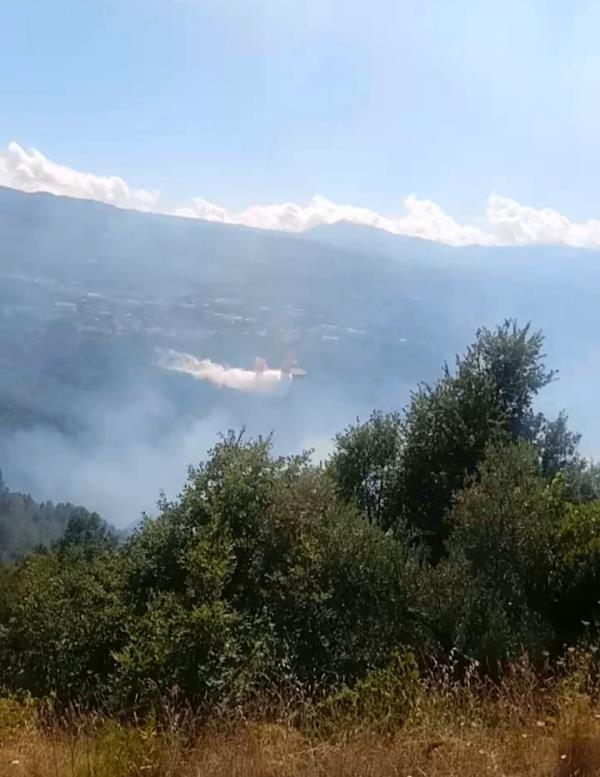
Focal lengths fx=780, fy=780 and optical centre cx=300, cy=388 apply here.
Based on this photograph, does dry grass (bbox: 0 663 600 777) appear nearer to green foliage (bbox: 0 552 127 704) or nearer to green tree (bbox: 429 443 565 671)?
green tree (bbox: 429 443 565 671)

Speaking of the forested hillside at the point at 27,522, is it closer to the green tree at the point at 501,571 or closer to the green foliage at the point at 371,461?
the green foliage at the point at 371,461

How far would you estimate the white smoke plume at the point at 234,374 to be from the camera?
492ft

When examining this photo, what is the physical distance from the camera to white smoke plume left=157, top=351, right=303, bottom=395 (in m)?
150

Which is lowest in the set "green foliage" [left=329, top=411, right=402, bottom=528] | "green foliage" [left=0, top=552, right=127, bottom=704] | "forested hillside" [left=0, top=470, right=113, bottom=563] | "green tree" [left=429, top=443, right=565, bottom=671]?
"forested hillside" [left=0, top=470, right=113, bottom=563]

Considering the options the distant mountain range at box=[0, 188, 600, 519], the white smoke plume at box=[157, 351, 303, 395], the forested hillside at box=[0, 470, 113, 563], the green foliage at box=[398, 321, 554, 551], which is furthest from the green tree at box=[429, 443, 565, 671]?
the white smoke plume at box=[157, 351, 303, 395]

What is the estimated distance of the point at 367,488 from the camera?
14352mm

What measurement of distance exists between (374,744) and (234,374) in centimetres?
15779

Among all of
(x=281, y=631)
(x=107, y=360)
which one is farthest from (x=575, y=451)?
(x=107, y=360)

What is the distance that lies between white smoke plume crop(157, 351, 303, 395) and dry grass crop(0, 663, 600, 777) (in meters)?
139

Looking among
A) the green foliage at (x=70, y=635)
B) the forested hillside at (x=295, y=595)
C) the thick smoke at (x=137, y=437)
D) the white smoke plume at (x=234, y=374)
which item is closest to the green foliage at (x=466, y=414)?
the forested hillside at (x=295, y=595)

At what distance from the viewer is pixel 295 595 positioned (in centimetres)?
781

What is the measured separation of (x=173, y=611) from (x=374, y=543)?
2183 mm

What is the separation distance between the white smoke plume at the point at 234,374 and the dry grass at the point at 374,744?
138658 mm

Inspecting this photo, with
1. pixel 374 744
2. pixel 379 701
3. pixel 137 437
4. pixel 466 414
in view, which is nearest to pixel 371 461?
pixel 466 414
